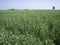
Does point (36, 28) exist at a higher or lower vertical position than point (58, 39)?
higher

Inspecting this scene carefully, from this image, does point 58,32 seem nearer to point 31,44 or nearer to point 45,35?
point 45,35

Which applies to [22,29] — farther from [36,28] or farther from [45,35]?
[45,35]

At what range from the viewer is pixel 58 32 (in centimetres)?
744

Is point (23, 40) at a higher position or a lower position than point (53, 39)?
higher

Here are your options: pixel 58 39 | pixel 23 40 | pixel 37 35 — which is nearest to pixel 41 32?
pixel 37 35

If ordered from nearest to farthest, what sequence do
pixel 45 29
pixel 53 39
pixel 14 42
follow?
pixel 14 42, pixel 53 39, pixel 45 29

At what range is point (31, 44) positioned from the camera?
17.3 feet

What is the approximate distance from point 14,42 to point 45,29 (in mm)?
2846

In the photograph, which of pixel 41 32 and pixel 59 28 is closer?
pixel 41 32

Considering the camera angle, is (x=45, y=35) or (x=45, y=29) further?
(x=45, y=29)

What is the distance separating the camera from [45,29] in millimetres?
7633

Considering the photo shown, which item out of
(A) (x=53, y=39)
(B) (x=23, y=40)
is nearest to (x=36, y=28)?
(A) (x=53, y=39)

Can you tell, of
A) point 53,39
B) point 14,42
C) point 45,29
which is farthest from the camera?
point 45,29

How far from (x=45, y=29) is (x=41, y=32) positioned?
47 cm
